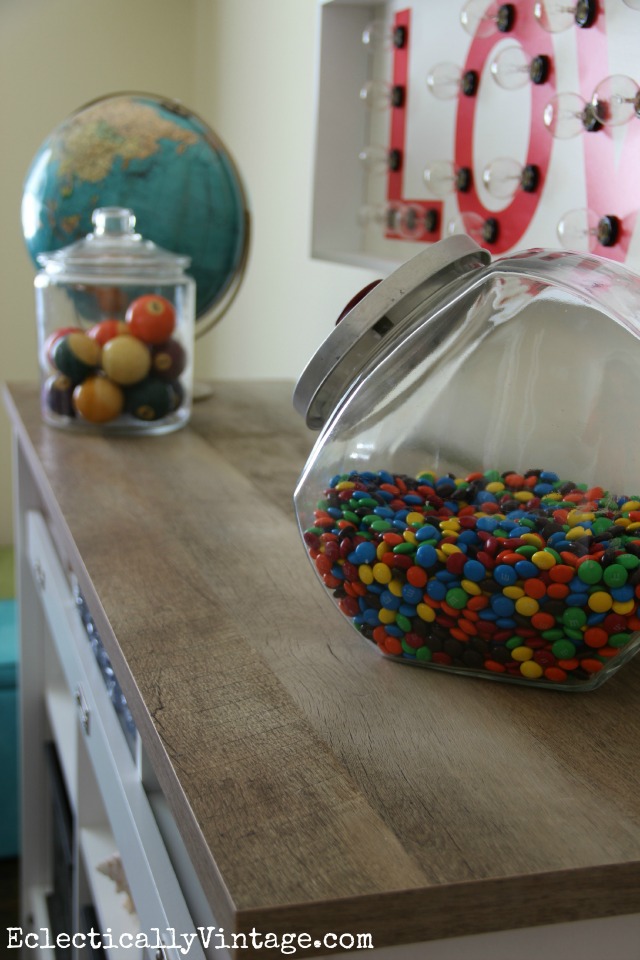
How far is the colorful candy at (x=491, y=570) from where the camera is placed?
567 millimetres

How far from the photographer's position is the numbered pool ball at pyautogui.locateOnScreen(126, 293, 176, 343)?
1270 millimetres

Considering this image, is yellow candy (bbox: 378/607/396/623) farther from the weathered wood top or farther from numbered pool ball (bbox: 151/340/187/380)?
numbered pool ball (bbox: 151/340/187/380)

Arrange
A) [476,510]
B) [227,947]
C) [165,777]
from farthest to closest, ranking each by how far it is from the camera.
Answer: [476,510]
[165,777]
[227,947]

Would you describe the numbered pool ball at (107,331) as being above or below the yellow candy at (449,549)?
above

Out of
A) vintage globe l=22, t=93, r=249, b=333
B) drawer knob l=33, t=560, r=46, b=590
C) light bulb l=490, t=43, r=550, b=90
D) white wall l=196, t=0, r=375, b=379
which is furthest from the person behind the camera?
white wall l=196, t=0, r=375, b=379

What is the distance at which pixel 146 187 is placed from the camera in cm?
153

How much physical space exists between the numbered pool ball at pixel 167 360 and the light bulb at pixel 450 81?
0.43 m

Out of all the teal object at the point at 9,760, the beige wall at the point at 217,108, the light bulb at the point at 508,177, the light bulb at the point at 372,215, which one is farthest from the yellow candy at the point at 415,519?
the teal object at the point at 9,760

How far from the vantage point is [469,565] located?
0.58m

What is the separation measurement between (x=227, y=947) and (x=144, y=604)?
33 centimetres

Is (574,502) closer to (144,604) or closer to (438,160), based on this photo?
(144,604)

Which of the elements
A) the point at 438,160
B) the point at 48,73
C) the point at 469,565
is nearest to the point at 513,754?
the point at 469,565

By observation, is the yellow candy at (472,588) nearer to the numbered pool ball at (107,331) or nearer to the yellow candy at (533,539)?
the yellow candy at (533,539)

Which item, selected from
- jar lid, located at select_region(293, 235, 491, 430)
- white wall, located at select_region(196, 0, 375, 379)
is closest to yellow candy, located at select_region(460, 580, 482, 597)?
jar lid, located at select_region(293, 235, 491, 430)
